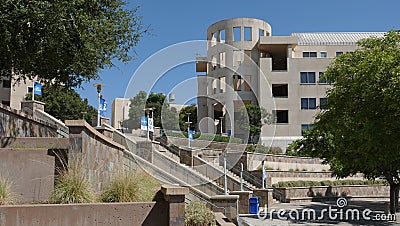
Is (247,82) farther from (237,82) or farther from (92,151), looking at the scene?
(92,151)

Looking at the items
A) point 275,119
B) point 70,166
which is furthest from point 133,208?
point 275,119

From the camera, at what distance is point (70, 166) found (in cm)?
926

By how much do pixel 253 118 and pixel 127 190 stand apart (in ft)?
135

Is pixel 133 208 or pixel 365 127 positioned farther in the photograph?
pixel 365 127

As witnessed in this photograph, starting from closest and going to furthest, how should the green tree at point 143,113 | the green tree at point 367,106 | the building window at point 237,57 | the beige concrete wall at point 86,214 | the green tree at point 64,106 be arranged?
1. the beige concrete wall at point 86,214
2. the green tree at point 367,106
3. the green tree at point 143,113
4. the green tree at point 64,106
5. the building window at point 237,57

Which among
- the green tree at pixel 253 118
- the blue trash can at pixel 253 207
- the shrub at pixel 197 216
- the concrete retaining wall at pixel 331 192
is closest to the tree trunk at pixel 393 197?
the blue trash can at pixel 253 207

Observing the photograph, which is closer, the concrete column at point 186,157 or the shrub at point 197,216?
the shrub at point 197,216

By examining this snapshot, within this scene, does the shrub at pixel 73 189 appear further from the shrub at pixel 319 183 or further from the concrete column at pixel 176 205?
the shrub at pixel 319 183

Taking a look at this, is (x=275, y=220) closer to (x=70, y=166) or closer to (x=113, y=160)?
(x=113, y=160)

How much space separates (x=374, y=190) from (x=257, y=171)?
535 inches

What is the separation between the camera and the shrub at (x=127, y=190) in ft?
29.7

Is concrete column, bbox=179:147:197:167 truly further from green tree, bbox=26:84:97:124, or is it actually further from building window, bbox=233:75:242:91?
building window, bbox=233:75:242:91

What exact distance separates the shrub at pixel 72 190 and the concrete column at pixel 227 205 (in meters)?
6.65

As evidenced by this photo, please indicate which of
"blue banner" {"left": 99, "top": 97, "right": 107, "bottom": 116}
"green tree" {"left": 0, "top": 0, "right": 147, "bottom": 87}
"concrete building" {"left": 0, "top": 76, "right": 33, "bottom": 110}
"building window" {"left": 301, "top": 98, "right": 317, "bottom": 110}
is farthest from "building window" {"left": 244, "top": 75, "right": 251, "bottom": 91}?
"green tree" {"left": 0, "top": 0, "right": 147, "bottom": 87}
